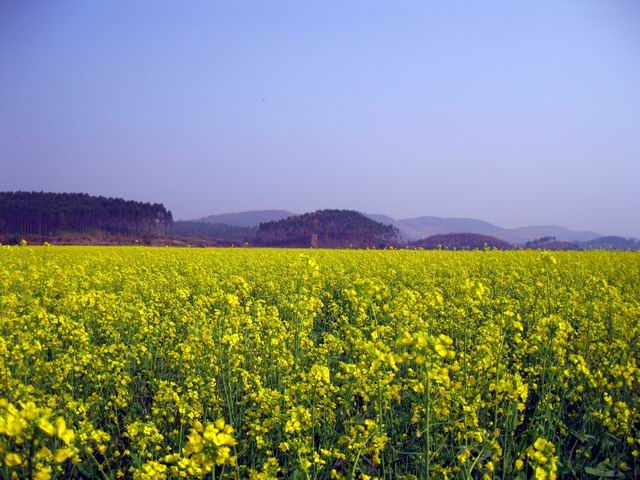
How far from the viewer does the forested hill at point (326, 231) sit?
272 feet

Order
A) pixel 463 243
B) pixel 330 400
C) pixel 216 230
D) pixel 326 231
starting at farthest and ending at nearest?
A: pixel 216 230
pixel 326 231
pixel 463 243
pixel 330 400

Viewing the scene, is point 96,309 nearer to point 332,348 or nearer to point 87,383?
point 87,383

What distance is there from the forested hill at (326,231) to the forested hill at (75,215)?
64.1 ft

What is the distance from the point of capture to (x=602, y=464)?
338cm

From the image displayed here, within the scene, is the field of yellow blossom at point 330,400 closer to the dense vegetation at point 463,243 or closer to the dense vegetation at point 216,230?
the dense vegetation at point 463,243

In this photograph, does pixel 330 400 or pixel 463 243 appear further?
pixel 463 243

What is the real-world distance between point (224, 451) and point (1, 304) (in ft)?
17.6

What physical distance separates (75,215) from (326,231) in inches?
1668

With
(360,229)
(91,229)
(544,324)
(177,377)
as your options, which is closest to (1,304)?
(177,377)

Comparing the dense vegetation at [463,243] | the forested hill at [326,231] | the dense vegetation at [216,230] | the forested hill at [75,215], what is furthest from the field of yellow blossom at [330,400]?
the dense vegetation at [216,230]

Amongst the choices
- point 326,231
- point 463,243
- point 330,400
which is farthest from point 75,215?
point 330,400

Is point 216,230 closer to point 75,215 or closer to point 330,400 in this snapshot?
point 75,215

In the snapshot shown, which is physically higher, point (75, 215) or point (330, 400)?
point (75, 215)

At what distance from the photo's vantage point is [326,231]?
8688 cm
